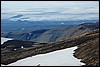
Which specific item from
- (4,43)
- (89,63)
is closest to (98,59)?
(89,63)

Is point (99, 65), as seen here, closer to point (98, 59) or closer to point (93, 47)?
point (98, 59)

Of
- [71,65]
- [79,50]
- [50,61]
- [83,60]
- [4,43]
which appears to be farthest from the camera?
[4,43]

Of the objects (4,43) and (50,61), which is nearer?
(50,61)

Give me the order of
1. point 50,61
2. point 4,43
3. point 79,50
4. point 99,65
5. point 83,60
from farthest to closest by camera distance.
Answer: point 4,43, point 79,50, point 50,61, point 83,60, point 99,65

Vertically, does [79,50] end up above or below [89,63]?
below

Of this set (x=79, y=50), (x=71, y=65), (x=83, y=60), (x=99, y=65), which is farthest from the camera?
(x=79, y=50)

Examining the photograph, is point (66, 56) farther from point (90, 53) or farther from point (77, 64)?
point (77, 64)

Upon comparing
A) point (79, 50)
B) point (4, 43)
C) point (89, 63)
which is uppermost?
point (89, 63)

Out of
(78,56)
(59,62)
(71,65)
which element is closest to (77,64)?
(71,65)

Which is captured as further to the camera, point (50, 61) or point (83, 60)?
point (50, 61)
